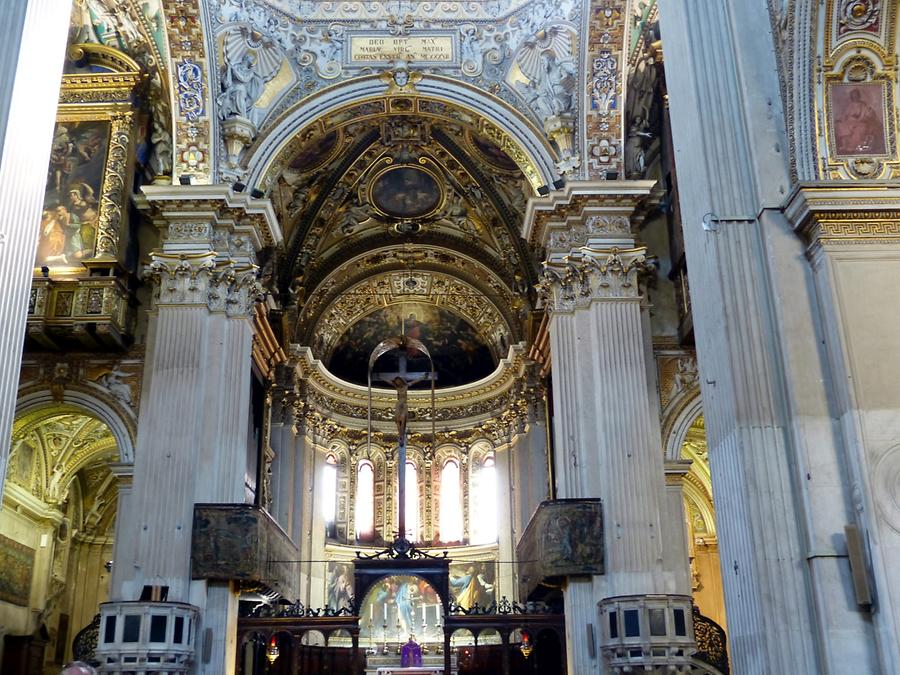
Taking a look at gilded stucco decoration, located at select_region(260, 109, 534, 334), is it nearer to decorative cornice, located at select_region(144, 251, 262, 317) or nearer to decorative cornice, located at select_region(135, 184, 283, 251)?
decorative cornice, located at select_region(135, 184, 283, 251)

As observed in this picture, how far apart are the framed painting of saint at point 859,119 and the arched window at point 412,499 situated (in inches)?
808

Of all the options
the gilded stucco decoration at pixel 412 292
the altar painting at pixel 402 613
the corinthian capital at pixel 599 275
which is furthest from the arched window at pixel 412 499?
the corinthian capital at pixel 599 275

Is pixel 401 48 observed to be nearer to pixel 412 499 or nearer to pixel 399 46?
pixel 399 46

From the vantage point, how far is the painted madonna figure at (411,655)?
76.9 feet

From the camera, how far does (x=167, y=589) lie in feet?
46.9

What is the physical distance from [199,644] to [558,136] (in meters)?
10.4

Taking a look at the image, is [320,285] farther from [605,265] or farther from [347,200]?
[605,265]

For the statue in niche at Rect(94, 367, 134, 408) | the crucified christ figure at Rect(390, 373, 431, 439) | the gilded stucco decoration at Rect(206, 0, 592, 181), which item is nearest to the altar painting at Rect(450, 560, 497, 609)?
the crucified christ figure at Rect(390, 373, 431, 439)

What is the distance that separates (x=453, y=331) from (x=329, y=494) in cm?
568

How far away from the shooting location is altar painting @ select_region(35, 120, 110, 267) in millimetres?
16672

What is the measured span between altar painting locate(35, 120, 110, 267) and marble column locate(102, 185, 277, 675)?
109 cm

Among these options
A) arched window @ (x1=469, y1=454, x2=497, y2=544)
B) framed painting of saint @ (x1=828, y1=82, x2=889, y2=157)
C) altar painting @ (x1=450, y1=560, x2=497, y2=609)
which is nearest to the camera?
framed painting of saint @ (x1=828, y1=82, x2=889, y2=157)

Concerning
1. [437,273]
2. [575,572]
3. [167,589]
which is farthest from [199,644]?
[437,273]

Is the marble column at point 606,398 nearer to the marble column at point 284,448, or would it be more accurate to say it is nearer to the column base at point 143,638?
the column base at point 143,638
